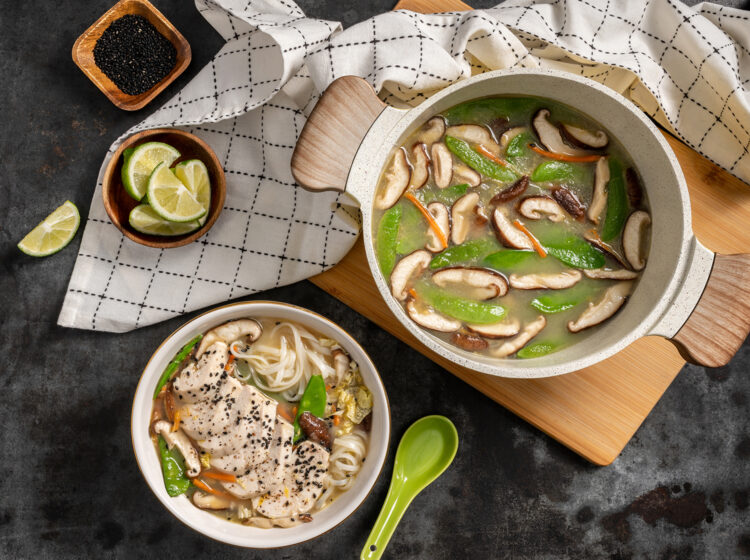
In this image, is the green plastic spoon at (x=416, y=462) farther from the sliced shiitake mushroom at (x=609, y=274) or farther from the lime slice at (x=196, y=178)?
the lime slice at (x=196, y=178)

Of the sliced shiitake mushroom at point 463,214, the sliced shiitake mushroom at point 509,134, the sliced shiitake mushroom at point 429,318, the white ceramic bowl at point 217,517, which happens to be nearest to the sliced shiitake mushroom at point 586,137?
the sliced shiitake mushroom at point 509,134

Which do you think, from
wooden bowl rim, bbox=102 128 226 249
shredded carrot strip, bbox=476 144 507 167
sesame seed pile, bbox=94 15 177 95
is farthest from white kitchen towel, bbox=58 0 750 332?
shredded carrot strip, bbox=476 144 507 167

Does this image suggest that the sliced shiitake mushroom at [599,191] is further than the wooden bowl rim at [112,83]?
No

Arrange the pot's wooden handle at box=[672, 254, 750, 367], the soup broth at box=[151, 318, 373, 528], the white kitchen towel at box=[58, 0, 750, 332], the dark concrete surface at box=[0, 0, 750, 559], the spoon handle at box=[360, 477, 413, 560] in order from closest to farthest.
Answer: the pot's wooden handle at box=[672, 254, 750, 367] → the white kitchen towel at box=[58, 0, 750, 332] → the soup broth at box=[151, 318, 373, 528] → the spoon handle at box=[360, 477, 413, 560] → the dark concrete surface at box=[0, 0, 750, 559]

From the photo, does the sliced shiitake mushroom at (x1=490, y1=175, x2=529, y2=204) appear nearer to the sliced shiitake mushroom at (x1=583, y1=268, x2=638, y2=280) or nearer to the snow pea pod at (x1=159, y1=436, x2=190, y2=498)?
the sliced shiitake mushroom at (x1=583, y1=268, x2=638, y2=280)

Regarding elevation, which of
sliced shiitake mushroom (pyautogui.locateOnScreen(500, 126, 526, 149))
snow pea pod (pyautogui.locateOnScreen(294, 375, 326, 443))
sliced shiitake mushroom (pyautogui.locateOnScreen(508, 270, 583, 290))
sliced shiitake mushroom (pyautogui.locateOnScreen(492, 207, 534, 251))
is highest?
sliced shiitake mushroom (pyautogui.locateOnScreen(500, 126, 526, 149))

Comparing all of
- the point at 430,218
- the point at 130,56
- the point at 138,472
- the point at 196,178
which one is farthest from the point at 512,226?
the point at 138,472
